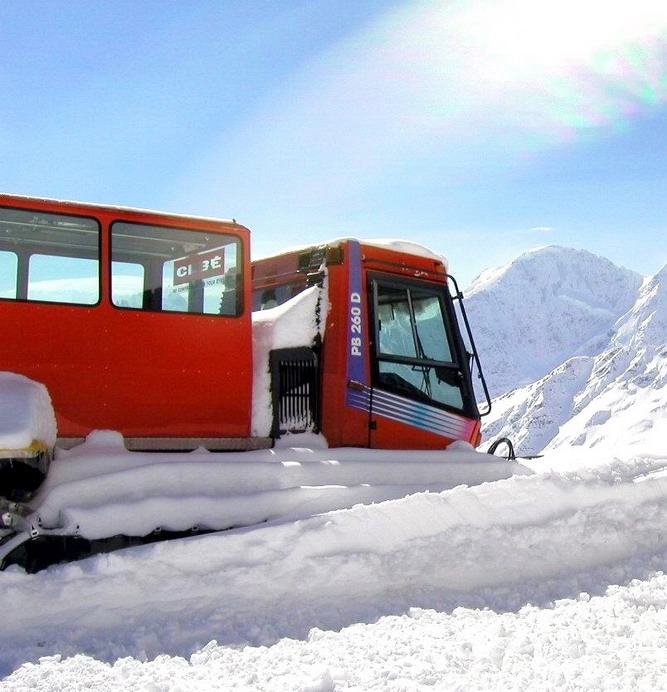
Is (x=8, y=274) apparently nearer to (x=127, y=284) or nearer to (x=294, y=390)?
(x=127, y=284)

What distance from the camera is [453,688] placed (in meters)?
3.68

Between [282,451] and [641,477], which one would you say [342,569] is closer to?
[282,451]

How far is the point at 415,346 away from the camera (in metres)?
6.74

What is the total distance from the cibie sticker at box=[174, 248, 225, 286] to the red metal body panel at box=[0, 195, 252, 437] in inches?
6.7

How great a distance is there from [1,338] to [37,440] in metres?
0.86

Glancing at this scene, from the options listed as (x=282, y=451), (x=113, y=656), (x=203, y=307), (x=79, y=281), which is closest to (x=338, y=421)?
(x=282, y=451)

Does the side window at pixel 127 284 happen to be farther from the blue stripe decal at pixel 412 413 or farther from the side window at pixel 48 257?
the blue stripe decal at pixel 412 413

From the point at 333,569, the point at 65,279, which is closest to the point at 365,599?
the point at 333,569

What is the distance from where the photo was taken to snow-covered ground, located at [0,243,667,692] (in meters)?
3.87

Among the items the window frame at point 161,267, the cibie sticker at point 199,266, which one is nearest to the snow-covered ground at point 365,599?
the window frame at point 161,267

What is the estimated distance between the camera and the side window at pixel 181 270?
5.38m

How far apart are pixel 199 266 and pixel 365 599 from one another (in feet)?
8.02

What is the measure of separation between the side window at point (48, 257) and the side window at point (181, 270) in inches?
8.3

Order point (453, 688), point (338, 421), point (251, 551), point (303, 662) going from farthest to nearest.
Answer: point (338, 421)
point (251, 551)
point (303, 662)
point (453, 688)
